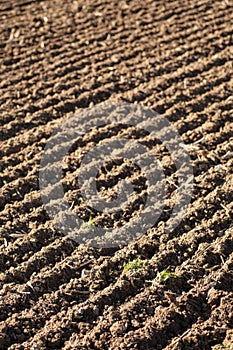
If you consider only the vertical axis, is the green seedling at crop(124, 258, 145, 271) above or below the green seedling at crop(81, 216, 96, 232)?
below

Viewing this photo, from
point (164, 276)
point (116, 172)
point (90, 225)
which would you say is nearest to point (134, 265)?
point (164, 276)

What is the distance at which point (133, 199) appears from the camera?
3488 millimetres


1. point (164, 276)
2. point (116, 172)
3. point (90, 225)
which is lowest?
point (164, 276)

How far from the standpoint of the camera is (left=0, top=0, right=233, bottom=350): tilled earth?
112 inches

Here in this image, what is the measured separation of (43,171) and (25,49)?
1551 millimetres

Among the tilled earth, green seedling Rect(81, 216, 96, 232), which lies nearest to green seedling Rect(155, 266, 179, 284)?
the tilled earth

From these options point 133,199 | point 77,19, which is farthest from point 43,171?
point 77,19

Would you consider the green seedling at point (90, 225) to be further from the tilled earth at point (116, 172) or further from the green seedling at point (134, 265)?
the green seedling at point (134, 265)

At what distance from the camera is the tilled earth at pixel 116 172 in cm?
284

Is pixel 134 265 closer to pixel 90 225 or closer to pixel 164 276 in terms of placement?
pixel 164 276

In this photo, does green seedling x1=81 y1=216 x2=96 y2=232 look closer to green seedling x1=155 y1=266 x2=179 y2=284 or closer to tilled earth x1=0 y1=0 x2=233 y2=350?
tilled earth x1=0 y1=0 x2=233 y2=350

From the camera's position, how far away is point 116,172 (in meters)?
3.66

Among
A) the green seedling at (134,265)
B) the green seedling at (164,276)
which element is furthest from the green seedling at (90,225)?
the green seedling at (164,276)

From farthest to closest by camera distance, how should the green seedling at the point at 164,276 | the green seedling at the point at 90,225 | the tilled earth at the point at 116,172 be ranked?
the green seedling at the point at 90,225 < the green seedling at the point at 164,276 < the tilled earth at the point at 116,172
